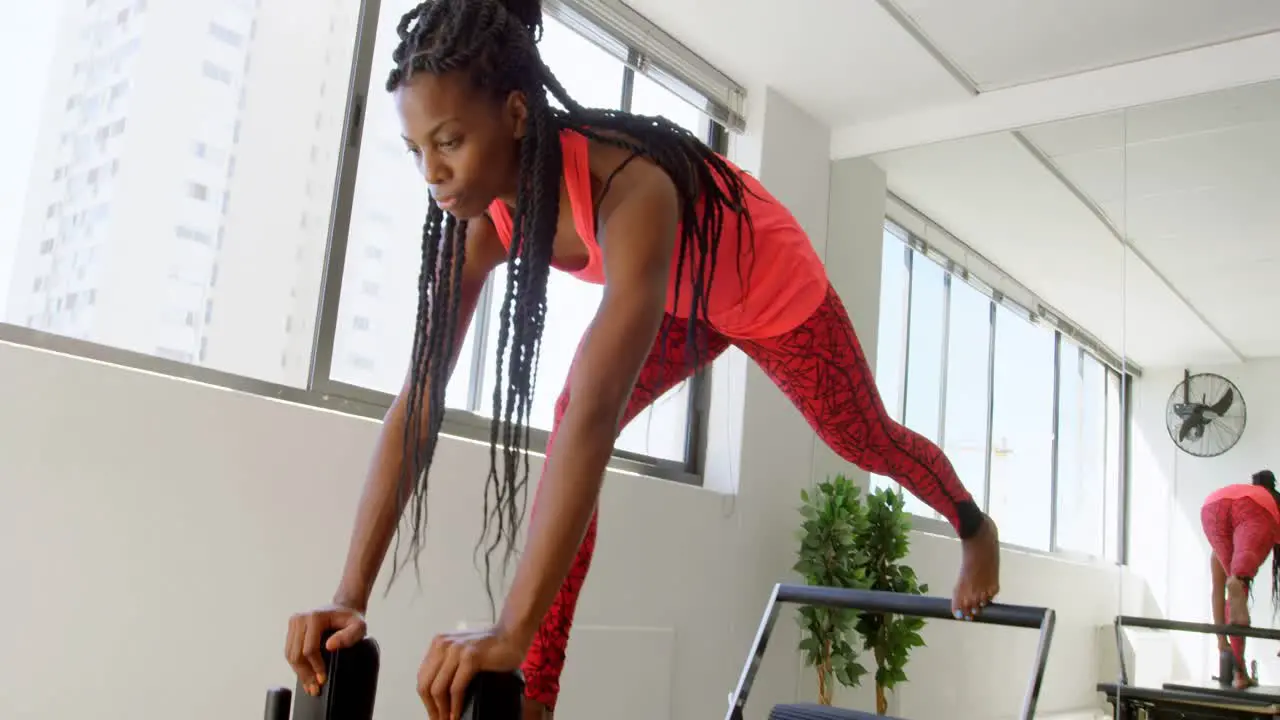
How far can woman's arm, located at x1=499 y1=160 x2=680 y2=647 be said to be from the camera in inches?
34.7

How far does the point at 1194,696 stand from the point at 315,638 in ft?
7.60

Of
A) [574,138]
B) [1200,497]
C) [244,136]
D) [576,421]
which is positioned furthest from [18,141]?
[1200,497]

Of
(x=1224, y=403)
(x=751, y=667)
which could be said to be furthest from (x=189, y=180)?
(x=1224, y=403)

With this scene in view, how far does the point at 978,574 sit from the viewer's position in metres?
1.93

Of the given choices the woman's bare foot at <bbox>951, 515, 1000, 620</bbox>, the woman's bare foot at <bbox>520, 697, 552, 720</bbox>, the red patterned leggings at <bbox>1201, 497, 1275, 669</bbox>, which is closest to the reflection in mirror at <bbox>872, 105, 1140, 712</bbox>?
the red patterned leggings at <bbox>1201, 497, 1275, 669</bbox>

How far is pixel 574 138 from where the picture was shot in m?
1.22

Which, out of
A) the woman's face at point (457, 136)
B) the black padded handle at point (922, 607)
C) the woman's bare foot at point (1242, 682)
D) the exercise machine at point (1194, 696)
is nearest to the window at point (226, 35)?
the woman's face at point (457, 136)

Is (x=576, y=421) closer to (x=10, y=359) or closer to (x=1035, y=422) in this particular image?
(x=10, y=359)

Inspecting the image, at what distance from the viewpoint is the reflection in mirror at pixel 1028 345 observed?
3.02 metres

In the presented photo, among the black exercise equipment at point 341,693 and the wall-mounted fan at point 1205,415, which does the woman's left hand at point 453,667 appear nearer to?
the black exercise equipment at point 341,693

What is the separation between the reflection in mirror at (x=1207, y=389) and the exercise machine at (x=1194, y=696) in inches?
0.7

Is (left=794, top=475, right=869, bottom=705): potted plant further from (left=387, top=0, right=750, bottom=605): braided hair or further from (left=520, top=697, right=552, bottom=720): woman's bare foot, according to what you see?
(left=387, top=0, right=750, bottom=605): braided hair

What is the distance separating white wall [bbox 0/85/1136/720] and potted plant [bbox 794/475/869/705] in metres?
0.13

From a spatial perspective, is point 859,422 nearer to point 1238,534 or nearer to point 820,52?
point 1238,534
